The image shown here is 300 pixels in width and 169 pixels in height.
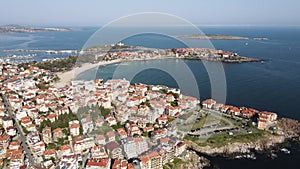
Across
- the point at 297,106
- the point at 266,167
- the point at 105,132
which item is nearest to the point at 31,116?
the point at 105,132

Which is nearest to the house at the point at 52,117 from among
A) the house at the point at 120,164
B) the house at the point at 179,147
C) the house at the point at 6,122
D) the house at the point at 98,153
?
the house at the point at 6,122

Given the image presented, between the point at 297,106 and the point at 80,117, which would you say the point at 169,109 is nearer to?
the point at 80,117

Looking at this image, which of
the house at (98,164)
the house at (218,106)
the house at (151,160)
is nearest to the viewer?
the house at (98,164)

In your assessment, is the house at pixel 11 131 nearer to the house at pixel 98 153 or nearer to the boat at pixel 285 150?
the house at pixel 98 153

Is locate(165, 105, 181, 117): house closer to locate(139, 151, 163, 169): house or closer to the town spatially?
the town

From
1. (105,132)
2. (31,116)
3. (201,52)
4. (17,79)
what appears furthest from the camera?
(201,52)

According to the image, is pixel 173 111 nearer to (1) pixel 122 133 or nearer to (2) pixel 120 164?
(1) pixel 122 133

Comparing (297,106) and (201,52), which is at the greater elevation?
(201,52)

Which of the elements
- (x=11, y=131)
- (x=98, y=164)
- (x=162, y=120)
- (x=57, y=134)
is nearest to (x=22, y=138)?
(x=11, y=131)
